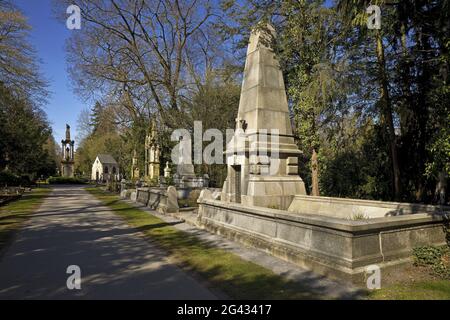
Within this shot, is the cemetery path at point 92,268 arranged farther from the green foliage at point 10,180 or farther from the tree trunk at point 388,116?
the green foliage at point 10,180

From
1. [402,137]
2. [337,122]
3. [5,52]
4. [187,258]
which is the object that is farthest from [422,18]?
[5,52]

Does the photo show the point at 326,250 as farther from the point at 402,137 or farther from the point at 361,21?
the point at 402,137

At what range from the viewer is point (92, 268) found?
5.74 m

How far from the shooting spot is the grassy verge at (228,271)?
14.6ft

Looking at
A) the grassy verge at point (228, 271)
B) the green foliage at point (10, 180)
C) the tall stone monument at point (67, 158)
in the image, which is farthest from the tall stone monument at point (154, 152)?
the tall stone monument at point (67, 158)

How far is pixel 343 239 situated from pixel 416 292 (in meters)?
1.12

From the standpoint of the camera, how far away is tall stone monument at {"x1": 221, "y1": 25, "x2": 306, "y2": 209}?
9125 mm

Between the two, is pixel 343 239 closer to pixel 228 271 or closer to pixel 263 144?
pixel 228 271

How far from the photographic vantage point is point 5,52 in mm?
17484

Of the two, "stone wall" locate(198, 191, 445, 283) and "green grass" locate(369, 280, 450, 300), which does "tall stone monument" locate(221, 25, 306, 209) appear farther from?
"green grass" locate(369, 280, 450, 300)

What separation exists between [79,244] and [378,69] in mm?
11088

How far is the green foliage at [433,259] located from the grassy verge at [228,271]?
220 centimetres
